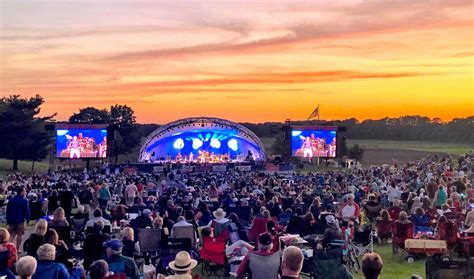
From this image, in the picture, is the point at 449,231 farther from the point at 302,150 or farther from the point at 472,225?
the point at 302,150

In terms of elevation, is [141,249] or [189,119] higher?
[189,119]

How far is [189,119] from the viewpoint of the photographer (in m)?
61.8

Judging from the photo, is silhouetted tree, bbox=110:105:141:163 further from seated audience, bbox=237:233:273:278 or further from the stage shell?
seated audience, bbox=237:233:273:278

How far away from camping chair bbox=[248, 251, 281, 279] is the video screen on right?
4185 cm

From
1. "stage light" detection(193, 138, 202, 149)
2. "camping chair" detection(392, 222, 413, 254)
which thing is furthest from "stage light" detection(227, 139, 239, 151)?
"camping chair" detection(392, 222, 413, 254)

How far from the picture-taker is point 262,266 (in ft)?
24.7

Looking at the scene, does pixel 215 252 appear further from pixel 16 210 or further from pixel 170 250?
pixel 16 210

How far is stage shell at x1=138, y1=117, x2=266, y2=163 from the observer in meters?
62.6

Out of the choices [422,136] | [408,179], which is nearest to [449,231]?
[408,179]

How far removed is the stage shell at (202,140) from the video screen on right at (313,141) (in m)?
13.2

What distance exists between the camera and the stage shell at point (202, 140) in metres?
62.6

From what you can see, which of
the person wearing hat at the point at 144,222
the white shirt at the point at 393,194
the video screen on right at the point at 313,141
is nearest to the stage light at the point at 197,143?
the video screen on right at the point at 313,141

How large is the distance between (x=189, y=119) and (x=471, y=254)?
50.7m

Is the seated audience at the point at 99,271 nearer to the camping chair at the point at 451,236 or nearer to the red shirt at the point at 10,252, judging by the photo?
the red shirt at the point at 10,252
